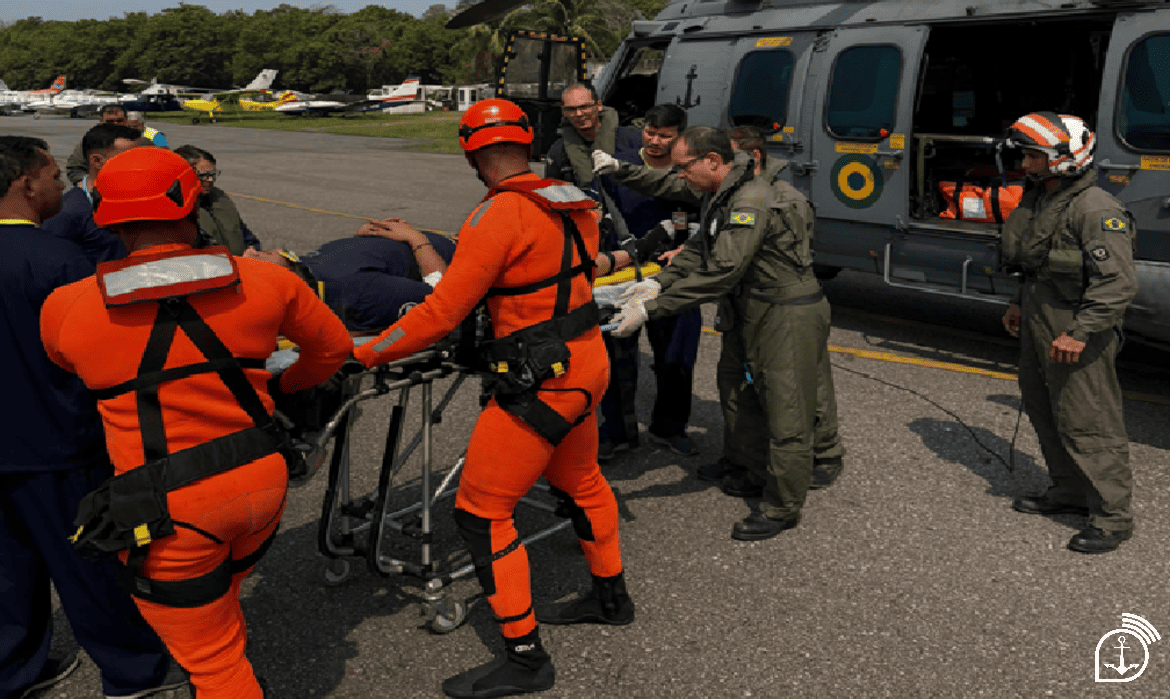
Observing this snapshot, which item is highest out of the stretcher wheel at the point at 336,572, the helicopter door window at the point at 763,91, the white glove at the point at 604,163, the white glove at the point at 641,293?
the helicopter door window at the point at 763,91

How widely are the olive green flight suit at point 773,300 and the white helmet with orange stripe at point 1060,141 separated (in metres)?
1.10

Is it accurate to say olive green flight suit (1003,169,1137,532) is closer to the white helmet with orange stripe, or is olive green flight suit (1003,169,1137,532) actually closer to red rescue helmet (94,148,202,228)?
the white helmet with orange stripe

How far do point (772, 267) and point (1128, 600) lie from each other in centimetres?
217

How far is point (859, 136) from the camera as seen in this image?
7809 mm

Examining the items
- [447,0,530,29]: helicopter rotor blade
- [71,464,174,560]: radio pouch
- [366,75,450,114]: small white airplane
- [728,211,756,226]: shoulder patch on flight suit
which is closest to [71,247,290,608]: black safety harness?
[71,464,174,560]: radio pouch

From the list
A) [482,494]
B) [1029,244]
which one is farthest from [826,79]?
[482,494]

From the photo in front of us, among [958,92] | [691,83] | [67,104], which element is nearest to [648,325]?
[691,83]

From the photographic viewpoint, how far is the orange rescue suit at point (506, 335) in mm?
3102

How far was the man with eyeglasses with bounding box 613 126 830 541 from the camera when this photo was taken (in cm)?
442

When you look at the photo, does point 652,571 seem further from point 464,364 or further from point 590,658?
point 464,364

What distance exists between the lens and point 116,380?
234 centimetres

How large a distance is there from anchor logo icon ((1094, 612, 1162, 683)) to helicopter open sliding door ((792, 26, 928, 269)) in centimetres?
454

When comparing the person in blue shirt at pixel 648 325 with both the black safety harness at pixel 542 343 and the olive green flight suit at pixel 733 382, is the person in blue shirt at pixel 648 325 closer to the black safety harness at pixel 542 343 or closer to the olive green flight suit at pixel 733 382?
the olive green flight suit at pixel 733 382

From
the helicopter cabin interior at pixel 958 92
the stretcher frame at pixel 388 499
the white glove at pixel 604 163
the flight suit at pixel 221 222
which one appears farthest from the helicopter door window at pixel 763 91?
the stretcher frame at pixel 388 499
